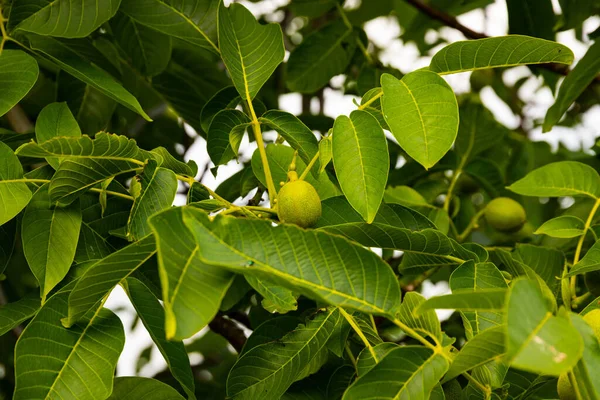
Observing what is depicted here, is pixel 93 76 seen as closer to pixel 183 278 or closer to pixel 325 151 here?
pixel 325 151

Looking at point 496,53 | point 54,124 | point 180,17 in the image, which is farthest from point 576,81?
point 54,124

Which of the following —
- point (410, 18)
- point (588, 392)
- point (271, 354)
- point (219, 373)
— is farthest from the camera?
point (410, 18)

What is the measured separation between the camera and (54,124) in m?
1.11

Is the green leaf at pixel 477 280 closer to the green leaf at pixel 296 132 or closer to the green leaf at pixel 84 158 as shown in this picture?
the green leaf at pixel 296 132

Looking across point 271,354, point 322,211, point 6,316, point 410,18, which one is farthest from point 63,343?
point 410,18

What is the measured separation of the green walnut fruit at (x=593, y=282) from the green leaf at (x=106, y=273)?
2.64 ft

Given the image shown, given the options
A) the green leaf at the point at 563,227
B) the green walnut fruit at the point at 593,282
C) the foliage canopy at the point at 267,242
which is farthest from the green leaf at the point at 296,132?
the green walnut fruit at the point at 593,282

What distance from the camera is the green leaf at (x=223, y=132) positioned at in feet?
3.61

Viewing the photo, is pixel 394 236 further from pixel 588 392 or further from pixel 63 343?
pixel 63 343

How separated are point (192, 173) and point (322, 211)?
21 centimetres

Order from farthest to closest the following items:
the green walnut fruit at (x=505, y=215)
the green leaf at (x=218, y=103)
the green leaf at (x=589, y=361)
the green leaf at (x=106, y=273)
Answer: the green walnut fruit at (x=505, y=215) < the green leaf at (x=218, y=103) < the green leaf at (x=106, y=273) < the green leaf at (x=589, y=361)

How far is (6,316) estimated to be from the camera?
989 mm

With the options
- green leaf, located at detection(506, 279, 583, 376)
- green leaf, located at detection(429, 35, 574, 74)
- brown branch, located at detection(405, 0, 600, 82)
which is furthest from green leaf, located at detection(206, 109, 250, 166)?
brown branch, located at detection(405, 0, 600, 82)

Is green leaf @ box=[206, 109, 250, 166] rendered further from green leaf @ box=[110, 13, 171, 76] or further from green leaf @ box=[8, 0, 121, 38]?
green leaf @ box=[110, 13, 171, 76]
